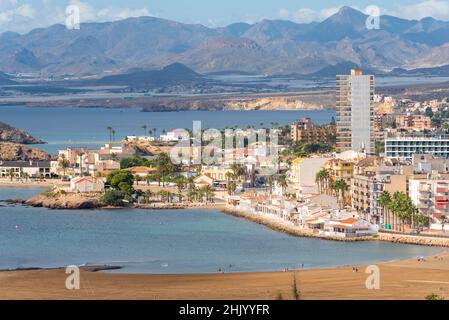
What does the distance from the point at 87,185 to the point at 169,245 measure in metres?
9.89

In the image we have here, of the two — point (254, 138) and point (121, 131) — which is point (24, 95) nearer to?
point (121, 131)

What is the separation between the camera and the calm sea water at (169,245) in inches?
610

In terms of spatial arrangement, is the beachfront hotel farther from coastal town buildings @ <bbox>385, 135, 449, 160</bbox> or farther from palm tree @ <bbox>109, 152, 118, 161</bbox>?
palm tree @ <bbox>109, 152, 118, 161</bbox>

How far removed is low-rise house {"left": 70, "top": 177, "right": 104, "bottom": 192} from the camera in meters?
27.2

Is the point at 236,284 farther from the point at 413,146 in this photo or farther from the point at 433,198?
the point at 413,146

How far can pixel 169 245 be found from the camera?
58.1ft

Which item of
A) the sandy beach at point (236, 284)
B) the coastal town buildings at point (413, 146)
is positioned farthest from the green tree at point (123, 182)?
the sandy beach at point (236, 284)

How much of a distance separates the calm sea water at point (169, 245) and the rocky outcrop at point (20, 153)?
15811 mm

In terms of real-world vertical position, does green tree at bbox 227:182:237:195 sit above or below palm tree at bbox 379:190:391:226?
below

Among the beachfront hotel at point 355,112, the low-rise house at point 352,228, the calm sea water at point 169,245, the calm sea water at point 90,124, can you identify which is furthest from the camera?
the calm sea water at point 90,124

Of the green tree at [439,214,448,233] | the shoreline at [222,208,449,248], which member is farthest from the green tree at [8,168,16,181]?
the green tree at [439,214,448,233]

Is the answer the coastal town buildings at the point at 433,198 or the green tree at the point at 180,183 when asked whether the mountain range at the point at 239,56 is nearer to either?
the green tree at the point at 180,183

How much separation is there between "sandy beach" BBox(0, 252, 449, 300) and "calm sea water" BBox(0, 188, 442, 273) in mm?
771
